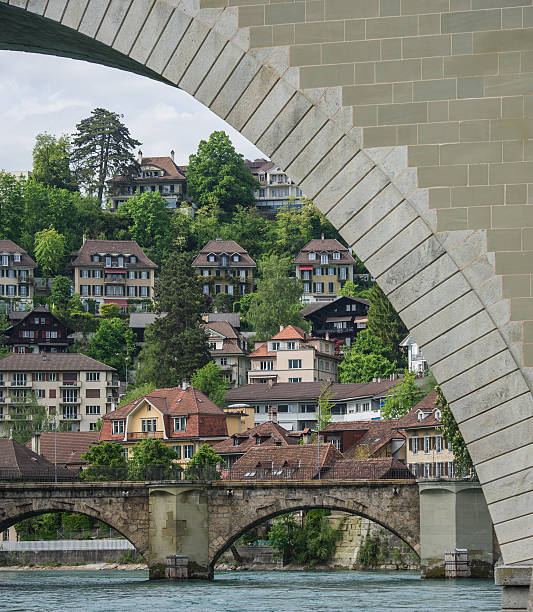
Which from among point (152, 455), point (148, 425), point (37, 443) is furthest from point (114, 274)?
point (152, 455)

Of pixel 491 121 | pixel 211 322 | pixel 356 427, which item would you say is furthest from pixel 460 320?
pixel 211 322

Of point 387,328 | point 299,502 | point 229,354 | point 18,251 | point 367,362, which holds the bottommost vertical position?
point 299,502

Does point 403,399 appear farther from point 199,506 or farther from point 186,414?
point 199,506

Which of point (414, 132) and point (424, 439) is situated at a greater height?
point (424, 439)

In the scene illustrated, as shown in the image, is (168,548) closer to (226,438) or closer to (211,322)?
(226,438)

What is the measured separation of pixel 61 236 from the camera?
140 metres

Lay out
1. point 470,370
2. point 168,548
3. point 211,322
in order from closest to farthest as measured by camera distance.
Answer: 1. point 470,370
2. point 168,548
3. point 211,322

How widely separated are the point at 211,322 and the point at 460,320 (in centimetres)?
11751

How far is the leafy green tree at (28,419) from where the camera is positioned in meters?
106

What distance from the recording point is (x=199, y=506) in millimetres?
60156

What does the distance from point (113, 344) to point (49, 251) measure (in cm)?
1867

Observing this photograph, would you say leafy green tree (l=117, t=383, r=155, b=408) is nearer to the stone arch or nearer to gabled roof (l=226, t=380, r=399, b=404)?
gabled roof (l=226, t=380, r=399, b=404)

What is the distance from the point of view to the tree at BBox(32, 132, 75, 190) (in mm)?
157750

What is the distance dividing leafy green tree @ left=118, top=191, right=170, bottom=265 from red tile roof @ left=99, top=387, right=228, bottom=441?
50.8 metres
